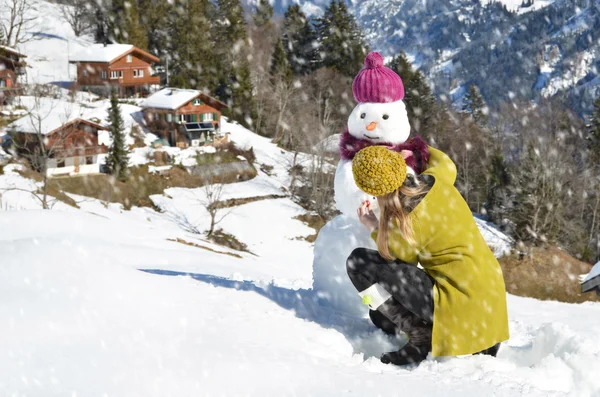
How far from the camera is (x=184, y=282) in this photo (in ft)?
13.9

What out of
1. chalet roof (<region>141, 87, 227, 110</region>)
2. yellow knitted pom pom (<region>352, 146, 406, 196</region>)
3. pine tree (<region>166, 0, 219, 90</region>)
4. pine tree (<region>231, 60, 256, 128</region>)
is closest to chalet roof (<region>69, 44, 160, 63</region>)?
pine tree (<region>166, 0, 219, 90</region>)

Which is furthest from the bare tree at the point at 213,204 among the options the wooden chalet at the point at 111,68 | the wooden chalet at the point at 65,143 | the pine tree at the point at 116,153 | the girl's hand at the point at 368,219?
the girl's hand at the point at 368,219

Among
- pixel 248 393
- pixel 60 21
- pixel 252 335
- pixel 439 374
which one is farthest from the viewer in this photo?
pixel 60 21

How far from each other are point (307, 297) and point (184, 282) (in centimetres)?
96

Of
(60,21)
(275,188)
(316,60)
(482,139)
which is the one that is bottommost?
(275,188)

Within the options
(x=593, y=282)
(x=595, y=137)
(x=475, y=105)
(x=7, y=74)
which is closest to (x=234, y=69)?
(x=7, y=74)

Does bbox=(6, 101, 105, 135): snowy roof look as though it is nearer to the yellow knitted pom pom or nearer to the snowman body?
the snowman body

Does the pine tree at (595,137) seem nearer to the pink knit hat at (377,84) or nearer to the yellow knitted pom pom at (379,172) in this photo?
the pink knit hat at (377,84)

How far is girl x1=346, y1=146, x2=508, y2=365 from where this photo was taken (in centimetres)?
312

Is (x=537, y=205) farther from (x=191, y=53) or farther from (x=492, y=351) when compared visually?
(x=191, y=53)

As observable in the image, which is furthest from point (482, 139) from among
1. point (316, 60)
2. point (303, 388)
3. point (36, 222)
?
point (303, 388)

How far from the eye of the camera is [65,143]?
28.3m

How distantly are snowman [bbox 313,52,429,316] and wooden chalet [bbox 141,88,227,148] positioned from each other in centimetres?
3189

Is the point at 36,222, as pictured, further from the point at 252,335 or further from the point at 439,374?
the point at 439,374
